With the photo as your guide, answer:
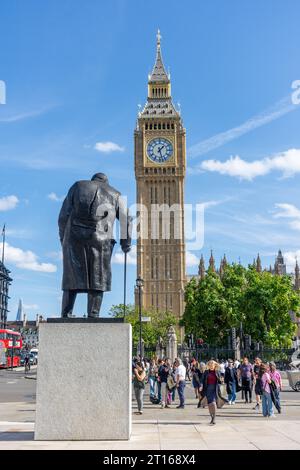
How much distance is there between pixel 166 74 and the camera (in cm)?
10788

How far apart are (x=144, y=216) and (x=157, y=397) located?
7932cm

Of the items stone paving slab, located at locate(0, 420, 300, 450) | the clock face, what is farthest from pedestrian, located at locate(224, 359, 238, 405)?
the clock face

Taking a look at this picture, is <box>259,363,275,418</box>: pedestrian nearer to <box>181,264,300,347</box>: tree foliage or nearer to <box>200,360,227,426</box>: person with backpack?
<box>200,360,227,426</box>: person with backpack

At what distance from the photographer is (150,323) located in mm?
85000

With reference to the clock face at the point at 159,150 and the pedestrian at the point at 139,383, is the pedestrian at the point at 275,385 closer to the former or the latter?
the pedestrian at the point at 139,383

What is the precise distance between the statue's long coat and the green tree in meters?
64.8

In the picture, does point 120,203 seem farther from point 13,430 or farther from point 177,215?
point 177,215

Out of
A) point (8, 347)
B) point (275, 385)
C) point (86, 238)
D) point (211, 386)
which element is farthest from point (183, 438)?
point (8, 347)

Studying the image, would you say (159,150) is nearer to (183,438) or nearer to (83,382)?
(183,438)

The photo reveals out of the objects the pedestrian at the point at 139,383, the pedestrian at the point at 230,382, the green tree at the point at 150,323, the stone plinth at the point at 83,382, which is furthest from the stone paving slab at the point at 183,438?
the green tree at the point at 150,323

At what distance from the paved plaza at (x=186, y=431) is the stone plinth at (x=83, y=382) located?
0.93 feet

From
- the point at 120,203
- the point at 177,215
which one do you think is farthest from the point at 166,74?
the point at 120,203

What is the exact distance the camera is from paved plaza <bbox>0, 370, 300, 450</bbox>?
9.45 m

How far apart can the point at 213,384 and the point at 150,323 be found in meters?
72.2
